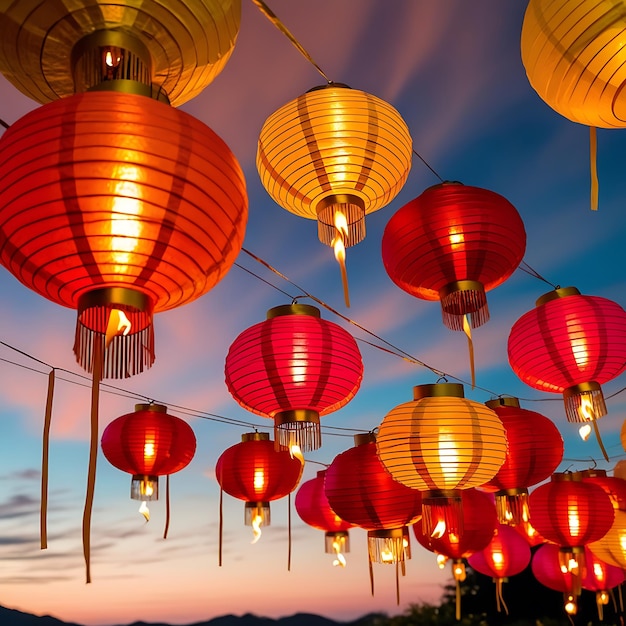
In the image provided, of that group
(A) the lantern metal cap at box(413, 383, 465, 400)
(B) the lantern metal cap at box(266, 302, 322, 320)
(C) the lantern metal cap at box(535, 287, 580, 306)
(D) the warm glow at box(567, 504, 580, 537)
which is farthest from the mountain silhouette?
(B) the lantern metal cap at box(266, 302, 322, 320)

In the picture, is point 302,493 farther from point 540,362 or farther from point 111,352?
point 111,352

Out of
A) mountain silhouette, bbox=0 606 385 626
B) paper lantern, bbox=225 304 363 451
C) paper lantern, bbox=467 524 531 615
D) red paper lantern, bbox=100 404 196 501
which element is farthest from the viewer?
mountain silhouette, bbox=0 606 385 626

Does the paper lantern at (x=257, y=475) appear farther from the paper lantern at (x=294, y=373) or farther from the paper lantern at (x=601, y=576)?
the paper lantern at (x=601, y=576)

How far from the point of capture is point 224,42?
4.62 ft

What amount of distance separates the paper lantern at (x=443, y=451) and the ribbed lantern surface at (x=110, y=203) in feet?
5.34

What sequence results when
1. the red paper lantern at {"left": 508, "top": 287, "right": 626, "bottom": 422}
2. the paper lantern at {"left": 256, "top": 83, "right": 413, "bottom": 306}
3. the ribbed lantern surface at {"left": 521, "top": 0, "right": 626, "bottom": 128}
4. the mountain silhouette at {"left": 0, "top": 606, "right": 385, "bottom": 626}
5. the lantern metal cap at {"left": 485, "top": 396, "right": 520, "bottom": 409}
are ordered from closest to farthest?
the ribbed lantern surface at {"left": 521, "top": 0, "right": 626, "bottom": 128} → the paper lantern at {"left": 256, "top": 83, "right": 413, "bottom": 306} → the red paper lantern at {"left": 508, "top": 287, "right": 626, "bottom": 422} → the lantern metal cap at {"left": 485, "top": 396, "right": 520, "bottom": 409} → the mountain silhouette at {"left": 0, "top": 606, "right": 385, "bottom": 626}

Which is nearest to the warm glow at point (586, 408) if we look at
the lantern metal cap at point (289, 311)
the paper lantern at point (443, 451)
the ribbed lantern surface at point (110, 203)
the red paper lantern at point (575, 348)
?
the red paper lantern at point (575, 348)

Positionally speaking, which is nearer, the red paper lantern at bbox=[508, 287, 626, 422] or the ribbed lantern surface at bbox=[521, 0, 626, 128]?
the ribbed lantern surface at bbox=[521, 0, 626, 128]

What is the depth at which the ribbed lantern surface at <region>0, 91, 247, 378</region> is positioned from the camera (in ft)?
3.32

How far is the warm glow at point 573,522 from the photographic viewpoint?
370 centimetres

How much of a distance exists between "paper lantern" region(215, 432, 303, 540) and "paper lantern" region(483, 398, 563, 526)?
1.19 m

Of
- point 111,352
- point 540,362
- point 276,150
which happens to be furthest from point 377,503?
point 111,352

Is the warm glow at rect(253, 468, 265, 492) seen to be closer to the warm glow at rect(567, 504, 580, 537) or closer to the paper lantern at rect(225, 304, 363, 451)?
the paper lantern at rect(225, 304, 363, 451)

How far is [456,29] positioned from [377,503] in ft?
12.4
